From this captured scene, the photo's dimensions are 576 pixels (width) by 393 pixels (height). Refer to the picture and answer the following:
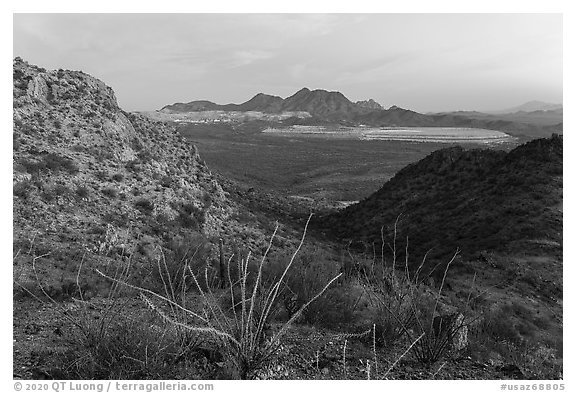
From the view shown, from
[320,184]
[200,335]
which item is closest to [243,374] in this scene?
[200,335]

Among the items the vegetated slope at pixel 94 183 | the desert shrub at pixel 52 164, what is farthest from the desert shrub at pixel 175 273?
the desert shrub at pixel 52 164

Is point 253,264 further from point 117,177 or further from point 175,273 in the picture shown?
point 117,177

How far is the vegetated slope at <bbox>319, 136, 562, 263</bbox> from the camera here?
15.8m

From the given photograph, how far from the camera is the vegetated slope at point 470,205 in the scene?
15805 millimetres

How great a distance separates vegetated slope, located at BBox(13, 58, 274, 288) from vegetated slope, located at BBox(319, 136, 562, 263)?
26.1 feet

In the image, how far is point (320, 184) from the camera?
43.5m

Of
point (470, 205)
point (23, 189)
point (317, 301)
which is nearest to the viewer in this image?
point (317, 301)

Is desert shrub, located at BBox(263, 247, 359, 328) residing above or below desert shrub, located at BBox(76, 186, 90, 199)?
below

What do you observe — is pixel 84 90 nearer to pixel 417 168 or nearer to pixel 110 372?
pixel 110 372

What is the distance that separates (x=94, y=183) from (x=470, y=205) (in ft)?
56.1

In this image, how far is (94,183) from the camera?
1352cm

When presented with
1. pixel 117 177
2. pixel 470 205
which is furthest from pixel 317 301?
pixel 470 205

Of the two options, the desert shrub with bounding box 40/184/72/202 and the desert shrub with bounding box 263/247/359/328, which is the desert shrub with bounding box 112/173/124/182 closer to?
the desert shrub with bounding box 40/184/72/202

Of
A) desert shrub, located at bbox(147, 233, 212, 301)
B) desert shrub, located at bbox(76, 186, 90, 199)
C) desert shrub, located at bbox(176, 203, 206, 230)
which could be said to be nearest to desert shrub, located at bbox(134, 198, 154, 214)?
desert shrub, located at bbox(176, 203, 206, 230)
